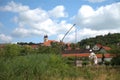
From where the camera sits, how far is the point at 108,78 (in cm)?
2317

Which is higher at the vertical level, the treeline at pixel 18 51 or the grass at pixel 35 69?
the treeline at pixel 18 51

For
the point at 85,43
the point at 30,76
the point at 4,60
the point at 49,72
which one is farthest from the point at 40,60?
the point at 85,43

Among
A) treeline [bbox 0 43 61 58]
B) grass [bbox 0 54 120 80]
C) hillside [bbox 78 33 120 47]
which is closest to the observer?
grass [bbox 0 54 120 80]

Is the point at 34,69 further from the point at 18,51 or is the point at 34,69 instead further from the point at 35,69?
the point at 18,51

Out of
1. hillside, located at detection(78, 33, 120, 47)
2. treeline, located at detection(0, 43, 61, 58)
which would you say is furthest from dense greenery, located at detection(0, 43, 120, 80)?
hillside, located at detection(78, 33, 120, 47)

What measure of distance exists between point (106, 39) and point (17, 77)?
13380 centimetres

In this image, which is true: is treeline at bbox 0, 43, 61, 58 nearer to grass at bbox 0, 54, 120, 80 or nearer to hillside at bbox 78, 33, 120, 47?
grass at bbox 0, 54, 120, 80

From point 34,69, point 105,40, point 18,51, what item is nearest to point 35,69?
point 34,69

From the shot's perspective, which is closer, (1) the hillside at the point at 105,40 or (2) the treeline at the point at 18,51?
(2) the treeline at the point at 18,51

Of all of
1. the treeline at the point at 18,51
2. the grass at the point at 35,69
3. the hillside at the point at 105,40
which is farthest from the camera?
the hillside at the point at 105,40

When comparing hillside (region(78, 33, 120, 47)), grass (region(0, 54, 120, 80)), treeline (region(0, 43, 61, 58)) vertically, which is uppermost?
hillside (region(78, 33, 120, 47))

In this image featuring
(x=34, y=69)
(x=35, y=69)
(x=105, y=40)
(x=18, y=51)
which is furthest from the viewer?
(x=105, y=40)

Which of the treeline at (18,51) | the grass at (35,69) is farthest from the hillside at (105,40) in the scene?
the grass at (35,69)

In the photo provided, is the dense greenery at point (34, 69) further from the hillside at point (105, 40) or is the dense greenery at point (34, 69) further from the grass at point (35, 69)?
the hillside at point (105, 40)
